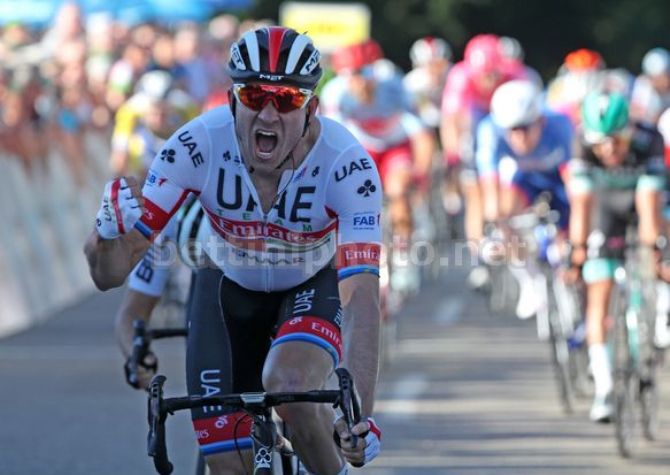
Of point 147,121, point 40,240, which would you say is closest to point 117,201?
point 147,121

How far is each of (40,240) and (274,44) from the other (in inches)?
466

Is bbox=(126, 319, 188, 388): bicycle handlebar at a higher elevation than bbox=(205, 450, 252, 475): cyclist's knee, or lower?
higher

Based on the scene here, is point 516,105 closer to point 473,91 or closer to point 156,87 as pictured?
point 156,87

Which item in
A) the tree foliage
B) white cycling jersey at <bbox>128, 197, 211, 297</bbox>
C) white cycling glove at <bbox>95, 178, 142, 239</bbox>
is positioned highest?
white cycling glove at <bbox>95, 178, 142, 239</bbox>

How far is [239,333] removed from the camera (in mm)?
7422

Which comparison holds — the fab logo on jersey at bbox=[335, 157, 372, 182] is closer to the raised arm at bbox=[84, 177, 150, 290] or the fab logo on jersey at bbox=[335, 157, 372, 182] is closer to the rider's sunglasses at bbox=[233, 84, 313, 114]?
the rider's sunglasses at bbox=[233, 84, 313, 114]

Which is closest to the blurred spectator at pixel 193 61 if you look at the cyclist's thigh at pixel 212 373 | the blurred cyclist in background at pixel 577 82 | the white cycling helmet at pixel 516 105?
the blurred cyclist in background at pixel 577 82

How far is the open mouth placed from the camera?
6857 millimetres

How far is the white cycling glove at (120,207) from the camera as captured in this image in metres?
6.38

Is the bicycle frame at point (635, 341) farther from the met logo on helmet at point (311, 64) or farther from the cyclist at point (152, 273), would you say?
the met logo on helmet at point (311, 64)

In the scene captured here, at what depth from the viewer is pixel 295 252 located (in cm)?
732

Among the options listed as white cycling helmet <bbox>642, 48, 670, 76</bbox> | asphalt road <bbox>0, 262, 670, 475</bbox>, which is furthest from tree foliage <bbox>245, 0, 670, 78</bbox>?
asphalt road <bbox>0, 262, 670, 475</bbox>

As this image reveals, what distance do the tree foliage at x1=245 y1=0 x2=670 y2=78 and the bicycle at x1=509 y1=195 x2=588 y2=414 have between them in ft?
107

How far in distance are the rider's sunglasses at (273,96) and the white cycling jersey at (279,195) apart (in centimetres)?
29
